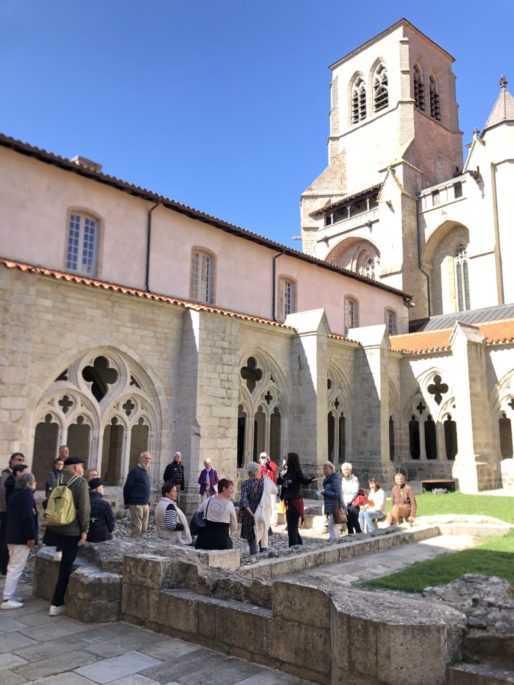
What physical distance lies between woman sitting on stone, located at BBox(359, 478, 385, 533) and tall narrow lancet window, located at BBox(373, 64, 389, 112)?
3424 centimetres

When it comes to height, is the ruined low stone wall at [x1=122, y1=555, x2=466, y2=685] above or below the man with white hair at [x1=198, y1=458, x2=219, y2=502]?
below

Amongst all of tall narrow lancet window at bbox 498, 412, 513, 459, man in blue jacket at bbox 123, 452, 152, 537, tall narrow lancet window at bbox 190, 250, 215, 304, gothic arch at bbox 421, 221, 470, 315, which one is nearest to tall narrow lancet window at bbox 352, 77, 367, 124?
gothic arch at bbox 421, 221, 470, 315

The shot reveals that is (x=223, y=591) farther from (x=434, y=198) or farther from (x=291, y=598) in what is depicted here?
(x=434, y=198)

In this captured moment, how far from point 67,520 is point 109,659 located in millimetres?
1635

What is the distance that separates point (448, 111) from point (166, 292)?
33.1 metres

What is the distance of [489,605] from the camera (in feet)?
12.7

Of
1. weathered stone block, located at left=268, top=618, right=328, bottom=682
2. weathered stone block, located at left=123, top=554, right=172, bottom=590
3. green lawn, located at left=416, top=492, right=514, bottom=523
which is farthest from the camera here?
green lawn, located at left=416, top=492, right=514, bottom=523

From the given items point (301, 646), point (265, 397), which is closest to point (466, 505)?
point (265, 397)

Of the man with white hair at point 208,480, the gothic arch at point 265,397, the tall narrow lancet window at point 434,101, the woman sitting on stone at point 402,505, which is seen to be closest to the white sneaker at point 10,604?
the man with white hair at point 208,480

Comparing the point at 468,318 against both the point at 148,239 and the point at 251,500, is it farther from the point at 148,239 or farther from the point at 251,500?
the point at 251,500

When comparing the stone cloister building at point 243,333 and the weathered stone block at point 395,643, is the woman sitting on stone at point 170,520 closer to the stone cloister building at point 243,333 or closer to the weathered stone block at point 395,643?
the weathered stone block at point 395,643

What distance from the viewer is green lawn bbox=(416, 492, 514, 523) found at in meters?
11.8

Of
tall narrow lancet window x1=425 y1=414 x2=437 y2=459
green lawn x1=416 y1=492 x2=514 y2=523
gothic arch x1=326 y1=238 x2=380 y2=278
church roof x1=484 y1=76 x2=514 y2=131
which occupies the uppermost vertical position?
church roof x1=484 y1=76 x2=514 y2=131

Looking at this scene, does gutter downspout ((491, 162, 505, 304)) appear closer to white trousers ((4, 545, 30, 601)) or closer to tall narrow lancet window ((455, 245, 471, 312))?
tall narrow lancet window ((455, 245, 471, 312))
